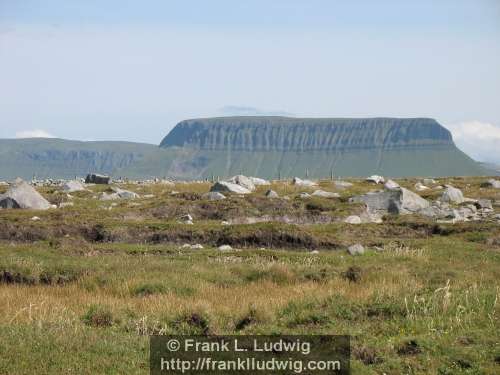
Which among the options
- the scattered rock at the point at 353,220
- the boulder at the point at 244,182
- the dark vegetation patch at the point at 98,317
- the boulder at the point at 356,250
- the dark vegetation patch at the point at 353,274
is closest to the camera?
the dark vegetation patch at the point at 98,317

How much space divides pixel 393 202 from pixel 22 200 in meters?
25.6

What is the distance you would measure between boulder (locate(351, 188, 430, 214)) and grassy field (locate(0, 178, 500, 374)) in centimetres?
739

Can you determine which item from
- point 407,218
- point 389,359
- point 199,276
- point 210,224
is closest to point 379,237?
point 407,218

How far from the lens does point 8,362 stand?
11438mm

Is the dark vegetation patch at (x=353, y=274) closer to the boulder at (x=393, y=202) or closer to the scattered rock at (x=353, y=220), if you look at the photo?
the scattered rock at (x=353, y=220)

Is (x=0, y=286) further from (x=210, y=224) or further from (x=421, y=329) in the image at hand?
(x=210, y=224)

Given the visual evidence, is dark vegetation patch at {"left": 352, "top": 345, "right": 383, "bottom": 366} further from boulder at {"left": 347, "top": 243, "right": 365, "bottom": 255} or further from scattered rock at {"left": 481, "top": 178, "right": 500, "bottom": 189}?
scattered rock at {"left": 481, "top": 178, "right": 500, "bottom": 189}

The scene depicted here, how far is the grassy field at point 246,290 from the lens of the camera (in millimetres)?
12531


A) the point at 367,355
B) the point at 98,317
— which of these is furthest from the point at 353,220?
the point at 367,355

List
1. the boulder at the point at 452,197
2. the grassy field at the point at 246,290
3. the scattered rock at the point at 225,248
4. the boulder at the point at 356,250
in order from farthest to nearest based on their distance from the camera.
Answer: the boulder at the point at 452,197, the scattered rock at the point at 225,248, the boulder at the point at 356,250, the grassy field at the point at 246,290

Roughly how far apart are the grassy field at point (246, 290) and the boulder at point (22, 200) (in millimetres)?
5024

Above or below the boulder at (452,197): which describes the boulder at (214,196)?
below

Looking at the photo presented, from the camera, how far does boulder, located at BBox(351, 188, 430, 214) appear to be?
46750 millimetres

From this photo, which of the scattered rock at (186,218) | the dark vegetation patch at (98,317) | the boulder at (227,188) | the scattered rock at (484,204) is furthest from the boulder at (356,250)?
the boulder at (227,188)
